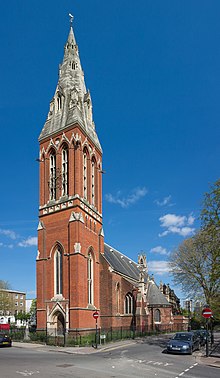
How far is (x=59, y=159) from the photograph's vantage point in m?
39.8

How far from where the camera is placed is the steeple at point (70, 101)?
41.0 m

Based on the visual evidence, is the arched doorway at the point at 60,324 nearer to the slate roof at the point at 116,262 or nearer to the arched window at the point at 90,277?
the arched window at the point at 90,277

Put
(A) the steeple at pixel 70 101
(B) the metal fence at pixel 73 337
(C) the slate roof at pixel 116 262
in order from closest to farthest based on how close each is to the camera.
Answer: (B) the metal fence at pixel 73 337
(A) the steeple at pixel 70 101
(C) the slate roof at pixel 116 262

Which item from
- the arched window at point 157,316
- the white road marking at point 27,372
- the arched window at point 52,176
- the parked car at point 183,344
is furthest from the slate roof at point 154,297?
the white road marking at point 27,372

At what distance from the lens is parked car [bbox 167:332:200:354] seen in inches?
962

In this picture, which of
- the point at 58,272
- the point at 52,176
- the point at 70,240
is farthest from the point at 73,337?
the point at 52,176

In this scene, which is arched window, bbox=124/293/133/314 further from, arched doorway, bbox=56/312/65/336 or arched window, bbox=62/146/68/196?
arched window, bbox=62/146/68/196

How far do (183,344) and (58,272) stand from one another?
15573mm

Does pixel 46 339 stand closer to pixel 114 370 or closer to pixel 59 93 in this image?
pixel 114 370

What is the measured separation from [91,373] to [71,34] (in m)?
41.8

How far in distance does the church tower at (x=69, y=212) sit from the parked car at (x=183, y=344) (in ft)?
34.0

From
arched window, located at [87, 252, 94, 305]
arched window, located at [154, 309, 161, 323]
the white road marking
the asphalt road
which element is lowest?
arched window, located at [154, 309, 161, 323]

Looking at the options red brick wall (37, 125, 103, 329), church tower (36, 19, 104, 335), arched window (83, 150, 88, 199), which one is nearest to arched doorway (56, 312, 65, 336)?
church tower (36, 19, 104, 335)

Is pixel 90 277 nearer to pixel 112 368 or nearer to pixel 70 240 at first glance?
pixel 70 240
